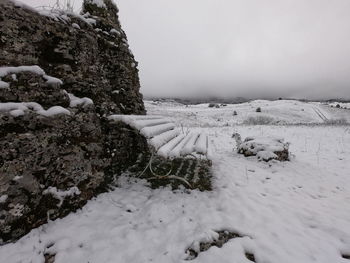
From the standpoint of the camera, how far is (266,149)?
6457 millimetres

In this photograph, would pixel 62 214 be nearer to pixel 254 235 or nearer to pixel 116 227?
pixel 116 227

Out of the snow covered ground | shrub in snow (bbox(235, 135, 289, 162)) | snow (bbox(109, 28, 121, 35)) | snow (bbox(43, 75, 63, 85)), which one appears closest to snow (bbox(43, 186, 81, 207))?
the snow covered ground

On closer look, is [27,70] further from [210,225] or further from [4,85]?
[210,225]

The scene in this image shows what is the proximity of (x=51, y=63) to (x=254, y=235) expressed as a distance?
154 inches

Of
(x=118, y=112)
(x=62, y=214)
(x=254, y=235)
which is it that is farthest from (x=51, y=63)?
(x=254, y=235)

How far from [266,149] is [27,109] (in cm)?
585

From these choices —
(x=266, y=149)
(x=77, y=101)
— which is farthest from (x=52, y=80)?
(x=266, y=149)

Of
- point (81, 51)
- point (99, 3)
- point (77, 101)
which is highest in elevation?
point (99, 3)

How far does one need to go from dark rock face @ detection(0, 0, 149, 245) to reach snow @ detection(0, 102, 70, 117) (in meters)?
0.05

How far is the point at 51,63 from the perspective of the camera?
3.48 m

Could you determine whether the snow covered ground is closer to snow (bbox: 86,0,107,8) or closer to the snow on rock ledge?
the snow on rock ledge

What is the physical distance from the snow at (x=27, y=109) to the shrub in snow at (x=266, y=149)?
5.17m

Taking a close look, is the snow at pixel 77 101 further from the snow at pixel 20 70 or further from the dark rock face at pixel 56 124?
the snow at pixel 20 70

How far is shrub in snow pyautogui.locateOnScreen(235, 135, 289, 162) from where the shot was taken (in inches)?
246
